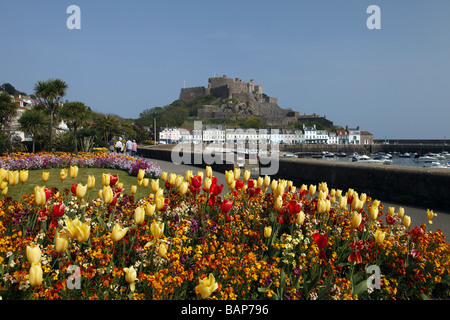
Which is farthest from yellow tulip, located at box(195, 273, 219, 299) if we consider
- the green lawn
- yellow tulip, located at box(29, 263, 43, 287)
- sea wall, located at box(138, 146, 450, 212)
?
sea wall, located at box(138, 146, 450, 212)

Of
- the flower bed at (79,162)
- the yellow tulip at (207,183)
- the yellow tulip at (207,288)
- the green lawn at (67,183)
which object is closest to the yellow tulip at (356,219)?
the yellow tulip at (207,183)

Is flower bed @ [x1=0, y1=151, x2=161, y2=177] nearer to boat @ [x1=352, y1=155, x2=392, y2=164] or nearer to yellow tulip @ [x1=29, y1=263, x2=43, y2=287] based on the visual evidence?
yellow tulip @ [x1=29, y1=263, x2=43, y2=287]

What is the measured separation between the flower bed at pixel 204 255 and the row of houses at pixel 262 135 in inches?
4345

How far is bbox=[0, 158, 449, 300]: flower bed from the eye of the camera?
2.99 metres

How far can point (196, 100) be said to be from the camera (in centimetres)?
18325

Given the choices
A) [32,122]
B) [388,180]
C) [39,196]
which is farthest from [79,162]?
[32,122]

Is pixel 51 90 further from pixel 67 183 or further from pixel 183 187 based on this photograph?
pixel 183 187

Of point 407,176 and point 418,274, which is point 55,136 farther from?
point 418,274

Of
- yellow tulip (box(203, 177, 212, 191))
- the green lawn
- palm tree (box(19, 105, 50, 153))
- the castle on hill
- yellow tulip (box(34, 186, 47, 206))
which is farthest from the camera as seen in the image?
the castle on hill

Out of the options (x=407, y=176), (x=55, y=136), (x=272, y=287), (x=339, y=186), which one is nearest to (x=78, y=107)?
(x=55, y=136)

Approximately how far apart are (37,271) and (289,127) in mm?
171515

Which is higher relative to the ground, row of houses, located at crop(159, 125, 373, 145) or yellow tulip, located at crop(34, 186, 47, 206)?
row of houses, located at crop(159, 125, 373, 145)

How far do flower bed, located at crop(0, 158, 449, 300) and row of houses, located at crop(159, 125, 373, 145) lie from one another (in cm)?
11037

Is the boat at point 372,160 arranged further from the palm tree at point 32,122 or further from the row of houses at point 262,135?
the row of houses at point 262,135
